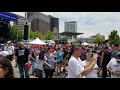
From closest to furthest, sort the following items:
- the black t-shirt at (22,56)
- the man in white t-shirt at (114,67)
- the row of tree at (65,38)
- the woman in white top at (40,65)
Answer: the man in white t-shirt at (114,67) < the woman in white top at (40,65) < the black t-shirt at (22,56) < the row of tree at (65,38)

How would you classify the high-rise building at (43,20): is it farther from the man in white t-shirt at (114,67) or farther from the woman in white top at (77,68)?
the man in white t-shirt at (114,67)

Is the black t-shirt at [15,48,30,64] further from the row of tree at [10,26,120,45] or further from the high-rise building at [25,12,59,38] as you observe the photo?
the row of tree at [10,26,120,45]

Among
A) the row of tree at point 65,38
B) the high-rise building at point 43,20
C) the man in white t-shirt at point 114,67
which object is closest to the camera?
the man in white t-shirt at point 114,67

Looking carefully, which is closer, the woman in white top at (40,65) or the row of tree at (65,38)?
the woman in white top at (40,65)

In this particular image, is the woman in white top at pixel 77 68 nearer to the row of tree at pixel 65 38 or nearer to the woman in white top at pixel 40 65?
the row of tree at pixel 65 38

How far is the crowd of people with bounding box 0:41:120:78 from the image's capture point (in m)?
4.82

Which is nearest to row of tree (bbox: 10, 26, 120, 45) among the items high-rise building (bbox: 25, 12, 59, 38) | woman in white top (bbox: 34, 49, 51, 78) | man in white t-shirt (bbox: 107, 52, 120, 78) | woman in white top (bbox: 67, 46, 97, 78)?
man in white t-shirt (bbox: 107, 52, 120, 78)

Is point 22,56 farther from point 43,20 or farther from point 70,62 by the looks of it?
point 43,20

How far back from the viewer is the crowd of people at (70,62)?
190 inches

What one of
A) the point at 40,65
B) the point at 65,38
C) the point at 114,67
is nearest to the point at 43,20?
the point at 65,38

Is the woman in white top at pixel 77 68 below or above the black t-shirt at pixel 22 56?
above

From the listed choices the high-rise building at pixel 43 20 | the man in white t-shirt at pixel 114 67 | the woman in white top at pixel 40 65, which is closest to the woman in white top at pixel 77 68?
the high-rise building at pixel 43 20

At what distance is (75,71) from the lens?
4.84 metres
